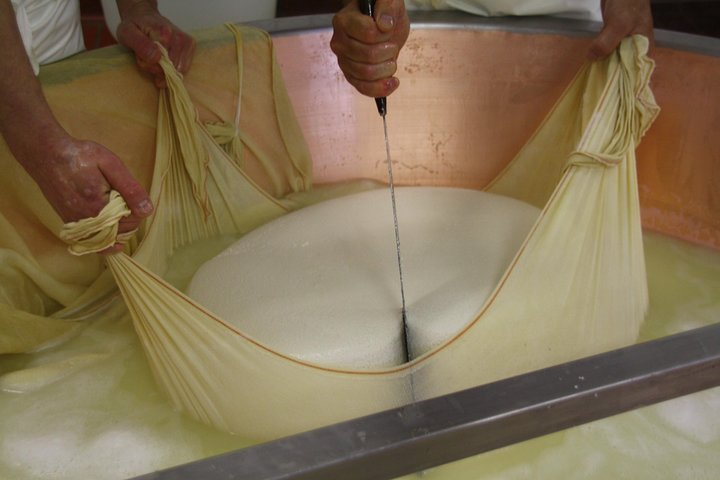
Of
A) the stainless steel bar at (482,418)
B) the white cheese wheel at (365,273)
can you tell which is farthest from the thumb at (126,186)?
the stainless steel bar at (482,418)

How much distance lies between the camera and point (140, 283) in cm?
93

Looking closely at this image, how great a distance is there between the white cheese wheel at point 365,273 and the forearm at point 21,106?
331mm

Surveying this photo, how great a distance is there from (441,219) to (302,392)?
0.41 metres

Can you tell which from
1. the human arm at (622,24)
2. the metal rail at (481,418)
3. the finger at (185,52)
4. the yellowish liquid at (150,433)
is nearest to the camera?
the metal rail at (481,418)

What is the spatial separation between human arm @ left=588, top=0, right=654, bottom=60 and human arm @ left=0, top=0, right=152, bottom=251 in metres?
0.79

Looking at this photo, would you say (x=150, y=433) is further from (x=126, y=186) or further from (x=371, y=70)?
(x=371, y=70)

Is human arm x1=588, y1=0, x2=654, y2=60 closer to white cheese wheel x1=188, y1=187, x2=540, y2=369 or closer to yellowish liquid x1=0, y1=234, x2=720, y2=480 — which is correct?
white cheese wheel x1=188, y1=187, x2=540, y2=369

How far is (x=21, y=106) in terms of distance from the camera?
92 centimetres

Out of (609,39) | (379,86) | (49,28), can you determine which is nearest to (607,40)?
(609,39)

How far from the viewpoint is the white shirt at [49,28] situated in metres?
1.25

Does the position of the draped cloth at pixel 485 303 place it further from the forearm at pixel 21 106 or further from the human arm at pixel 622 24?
the forearm at pixel 21 106

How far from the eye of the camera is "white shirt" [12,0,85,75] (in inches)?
49.2

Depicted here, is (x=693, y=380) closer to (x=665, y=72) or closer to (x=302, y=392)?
(x=302, y=392)

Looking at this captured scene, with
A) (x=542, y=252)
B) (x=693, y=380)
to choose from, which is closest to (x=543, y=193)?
(x=542, y=252)
